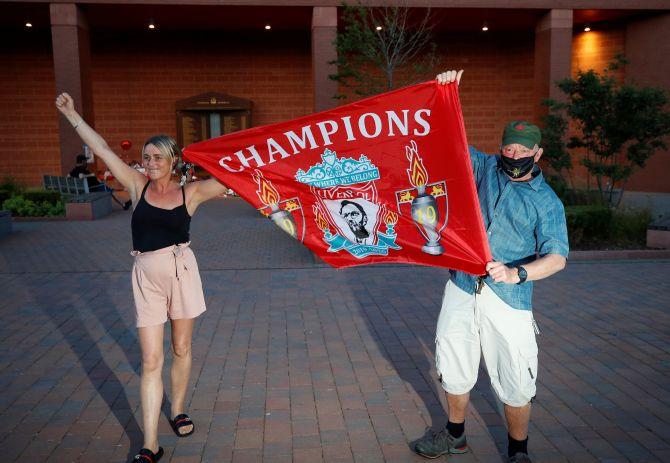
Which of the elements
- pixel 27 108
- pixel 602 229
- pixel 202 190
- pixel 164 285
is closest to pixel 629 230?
pixel 602 229

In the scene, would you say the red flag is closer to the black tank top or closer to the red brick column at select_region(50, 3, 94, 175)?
the black tank top

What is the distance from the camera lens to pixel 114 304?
7379mm

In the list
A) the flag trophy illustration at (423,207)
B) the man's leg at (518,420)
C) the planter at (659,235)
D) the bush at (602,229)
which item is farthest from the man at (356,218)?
the planter at (659,235)

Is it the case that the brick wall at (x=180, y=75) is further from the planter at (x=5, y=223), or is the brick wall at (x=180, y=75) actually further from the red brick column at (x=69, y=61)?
the planter at (x=5, y=223)

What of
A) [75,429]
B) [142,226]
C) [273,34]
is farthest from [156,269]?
[273,34]

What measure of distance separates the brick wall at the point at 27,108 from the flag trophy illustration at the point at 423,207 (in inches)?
888

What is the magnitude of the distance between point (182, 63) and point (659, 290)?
1949 cm

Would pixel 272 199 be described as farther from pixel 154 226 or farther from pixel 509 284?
pixel 509 284

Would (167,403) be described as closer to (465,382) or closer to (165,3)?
(465,382)

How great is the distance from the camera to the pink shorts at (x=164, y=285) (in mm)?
3619

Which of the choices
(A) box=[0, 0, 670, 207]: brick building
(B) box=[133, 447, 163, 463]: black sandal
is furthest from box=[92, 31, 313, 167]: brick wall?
(B) box=[133, 447, 163, 463]: black sandal

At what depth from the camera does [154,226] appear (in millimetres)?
3627

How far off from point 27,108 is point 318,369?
2180 centimetres

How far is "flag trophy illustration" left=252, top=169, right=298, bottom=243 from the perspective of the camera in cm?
381
